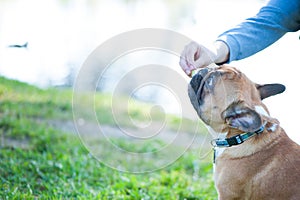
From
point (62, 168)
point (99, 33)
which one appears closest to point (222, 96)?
point (62, 168)

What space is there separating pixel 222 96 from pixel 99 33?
21.9 feet

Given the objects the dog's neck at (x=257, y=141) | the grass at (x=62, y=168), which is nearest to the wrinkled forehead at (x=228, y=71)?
the dog's neck at (x=257, y=141)

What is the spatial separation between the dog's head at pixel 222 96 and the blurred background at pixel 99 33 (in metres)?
0.34

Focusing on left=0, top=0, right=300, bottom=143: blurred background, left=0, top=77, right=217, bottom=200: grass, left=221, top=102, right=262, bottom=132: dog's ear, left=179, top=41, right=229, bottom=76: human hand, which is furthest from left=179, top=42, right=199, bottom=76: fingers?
left=0, top=77, right=217, bottom=200: grass

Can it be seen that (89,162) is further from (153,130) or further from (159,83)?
(159,83)

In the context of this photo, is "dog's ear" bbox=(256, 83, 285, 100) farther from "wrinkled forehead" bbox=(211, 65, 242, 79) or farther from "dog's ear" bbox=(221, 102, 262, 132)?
"dog's ear" bbox=(221, 102, 262, 132)

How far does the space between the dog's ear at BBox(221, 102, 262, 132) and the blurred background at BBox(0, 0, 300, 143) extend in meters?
0.60

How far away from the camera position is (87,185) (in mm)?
4668

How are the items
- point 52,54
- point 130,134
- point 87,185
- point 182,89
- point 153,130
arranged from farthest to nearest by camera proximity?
point 52,54, point 130,134, point 153,130, point 87,185, point 182,89

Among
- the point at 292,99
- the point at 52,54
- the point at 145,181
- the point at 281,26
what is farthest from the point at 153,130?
the point at 52,54

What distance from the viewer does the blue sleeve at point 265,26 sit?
3.61 metres

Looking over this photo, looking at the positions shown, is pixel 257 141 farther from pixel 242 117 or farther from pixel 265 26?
pixel 265 26

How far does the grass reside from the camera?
14.4 ft

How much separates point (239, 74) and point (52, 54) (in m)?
5.34
